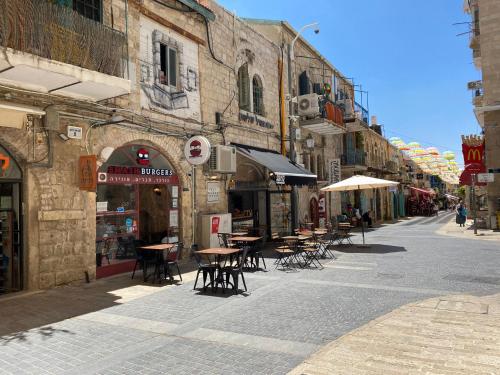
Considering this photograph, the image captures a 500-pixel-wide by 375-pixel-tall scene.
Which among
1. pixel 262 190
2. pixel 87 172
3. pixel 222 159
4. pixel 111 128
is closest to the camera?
pixel 87 172

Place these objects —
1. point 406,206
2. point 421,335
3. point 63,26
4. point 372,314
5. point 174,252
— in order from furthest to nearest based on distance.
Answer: point 406,206, point 174,252, point 63,26, point 372,314, point 421,335

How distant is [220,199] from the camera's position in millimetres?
12867

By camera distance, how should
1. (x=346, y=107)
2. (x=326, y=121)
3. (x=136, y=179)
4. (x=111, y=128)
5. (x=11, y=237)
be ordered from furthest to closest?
1. (x=346, y=107)
2. (x=326, y=121)
3. (x=136, y=179)
4. (x=111, y=128)
5. (x=11, y=237)

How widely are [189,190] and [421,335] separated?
792 cm

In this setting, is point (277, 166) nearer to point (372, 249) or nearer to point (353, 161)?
point (372, 249)

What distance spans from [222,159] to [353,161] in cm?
1539

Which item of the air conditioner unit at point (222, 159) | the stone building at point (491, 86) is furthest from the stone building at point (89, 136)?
the stone building at point (491, 86)

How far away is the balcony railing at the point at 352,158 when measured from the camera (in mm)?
24750

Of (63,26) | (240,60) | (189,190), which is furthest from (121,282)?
(240,60)

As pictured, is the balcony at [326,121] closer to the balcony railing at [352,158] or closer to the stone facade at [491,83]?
the balcony railing at [352,158]

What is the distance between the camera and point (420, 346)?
4516mm

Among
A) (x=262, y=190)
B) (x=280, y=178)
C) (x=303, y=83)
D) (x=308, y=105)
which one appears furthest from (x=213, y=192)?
(x=303, y=83)

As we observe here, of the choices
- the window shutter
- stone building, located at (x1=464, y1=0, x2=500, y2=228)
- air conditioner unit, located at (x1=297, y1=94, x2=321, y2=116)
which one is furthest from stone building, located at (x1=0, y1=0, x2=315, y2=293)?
stone building, located at (x1=464, y1=0, x2=500, y2=228)

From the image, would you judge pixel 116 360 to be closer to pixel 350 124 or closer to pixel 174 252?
pixel 174 252
